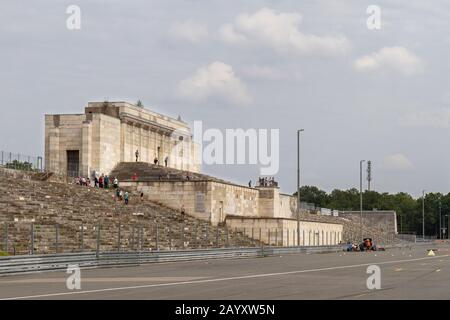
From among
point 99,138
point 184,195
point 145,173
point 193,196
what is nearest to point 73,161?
point 99,138

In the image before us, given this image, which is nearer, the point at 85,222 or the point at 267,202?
the point at 85,222

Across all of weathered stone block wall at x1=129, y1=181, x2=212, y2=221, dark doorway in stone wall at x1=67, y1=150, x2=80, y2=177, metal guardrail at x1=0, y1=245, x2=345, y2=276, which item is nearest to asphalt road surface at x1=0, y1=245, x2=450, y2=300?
metal guardrail at x1=0, y1=245, x2=345, y2=276

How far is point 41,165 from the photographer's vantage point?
256ft

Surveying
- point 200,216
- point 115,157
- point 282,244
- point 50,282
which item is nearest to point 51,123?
point 115,157

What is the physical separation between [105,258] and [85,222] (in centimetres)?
1153

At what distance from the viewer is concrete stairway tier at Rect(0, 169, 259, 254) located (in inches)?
1742

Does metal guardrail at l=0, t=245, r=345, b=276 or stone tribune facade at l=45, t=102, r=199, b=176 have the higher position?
stone tribune facade at l=45, t=102, r=199, b=176

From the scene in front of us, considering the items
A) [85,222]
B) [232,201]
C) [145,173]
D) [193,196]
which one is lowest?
[85,222]

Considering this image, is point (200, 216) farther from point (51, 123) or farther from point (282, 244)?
point (51, 123)

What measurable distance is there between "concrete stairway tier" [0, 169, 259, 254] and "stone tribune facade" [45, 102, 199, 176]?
10101 millimetres

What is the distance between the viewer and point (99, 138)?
83125 mm

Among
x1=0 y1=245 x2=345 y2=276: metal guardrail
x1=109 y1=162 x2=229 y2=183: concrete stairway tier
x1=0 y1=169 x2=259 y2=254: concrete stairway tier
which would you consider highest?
x1=109 y1=162 x2=229 y2=183: concrete stairway tier

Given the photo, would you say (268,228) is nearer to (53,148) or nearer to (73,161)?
(73,161)

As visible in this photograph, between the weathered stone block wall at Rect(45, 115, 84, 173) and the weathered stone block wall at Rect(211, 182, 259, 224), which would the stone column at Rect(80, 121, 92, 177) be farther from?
the weathered stone block wall at Rect(211, 182, 259, 224)
